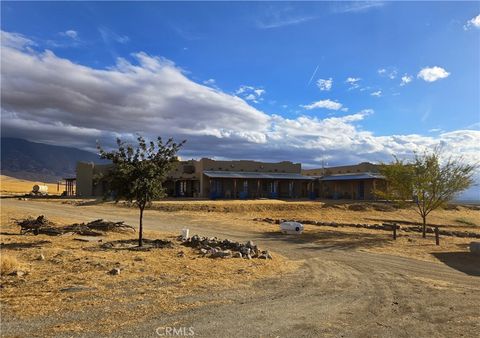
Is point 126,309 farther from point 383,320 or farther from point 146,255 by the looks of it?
point 146,255

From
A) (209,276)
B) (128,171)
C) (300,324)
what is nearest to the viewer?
(300,324)

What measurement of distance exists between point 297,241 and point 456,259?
6870 mm

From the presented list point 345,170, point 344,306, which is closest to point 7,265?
point 344,306

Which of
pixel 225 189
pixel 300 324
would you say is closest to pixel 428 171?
pixel 300 324

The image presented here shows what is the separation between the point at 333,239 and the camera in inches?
831

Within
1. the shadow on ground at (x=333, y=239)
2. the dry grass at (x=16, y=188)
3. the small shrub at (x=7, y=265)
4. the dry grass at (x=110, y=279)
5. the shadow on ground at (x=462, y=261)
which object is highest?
the dry grass at (x=16, y=188)

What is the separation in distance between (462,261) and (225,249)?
31.1ft

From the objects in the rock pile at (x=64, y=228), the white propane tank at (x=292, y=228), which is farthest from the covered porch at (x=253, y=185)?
the rock pile at (x=64, y=228)

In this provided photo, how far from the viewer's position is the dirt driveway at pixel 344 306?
6914 mm

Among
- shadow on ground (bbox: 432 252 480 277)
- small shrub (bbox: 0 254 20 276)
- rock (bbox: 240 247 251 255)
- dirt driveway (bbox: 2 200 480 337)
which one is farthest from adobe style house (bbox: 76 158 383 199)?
small shrub (bbox: 0 254 20 276)

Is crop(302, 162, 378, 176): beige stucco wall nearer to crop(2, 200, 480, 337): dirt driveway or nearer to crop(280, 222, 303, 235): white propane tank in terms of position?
crop(280, 222, 303, 235): white propane tank

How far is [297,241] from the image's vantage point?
1994 cm

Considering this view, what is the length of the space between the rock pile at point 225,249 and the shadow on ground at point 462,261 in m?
6.86

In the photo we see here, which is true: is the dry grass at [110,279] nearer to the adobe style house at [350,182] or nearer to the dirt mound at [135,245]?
the dirt mound at [135,245]
